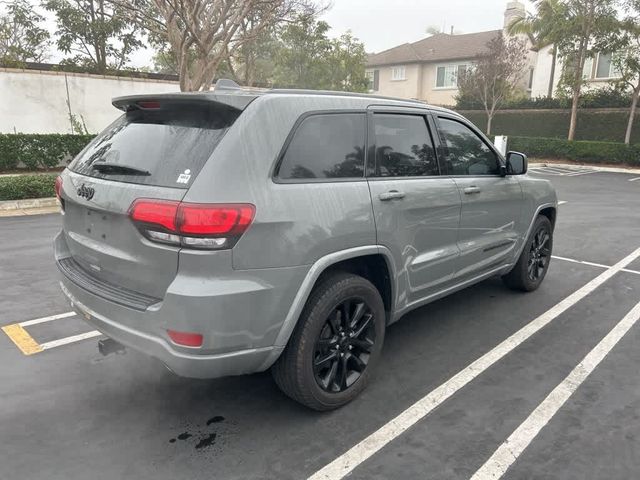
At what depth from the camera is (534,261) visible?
5.10 m

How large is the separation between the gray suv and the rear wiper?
0.04 ft

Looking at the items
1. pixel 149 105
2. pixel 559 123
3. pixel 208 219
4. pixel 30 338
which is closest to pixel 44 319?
pixel 30 338

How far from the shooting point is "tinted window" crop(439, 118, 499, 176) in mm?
3764

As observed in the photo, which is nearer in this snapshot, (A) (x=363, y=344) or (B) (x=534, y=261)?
(A) (x=363, y=344)

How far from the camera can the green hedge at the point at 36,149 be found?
11903 mm

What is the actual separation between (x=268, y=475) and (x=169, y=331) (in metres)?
0.85

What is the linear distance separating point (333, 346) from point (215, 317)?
0.87 metres

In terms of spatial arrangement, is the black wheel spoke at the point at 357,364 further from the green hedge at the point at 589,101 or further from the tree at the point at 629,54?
the green hedge at the point at 589,101

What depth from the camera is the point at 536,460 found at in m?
2.58

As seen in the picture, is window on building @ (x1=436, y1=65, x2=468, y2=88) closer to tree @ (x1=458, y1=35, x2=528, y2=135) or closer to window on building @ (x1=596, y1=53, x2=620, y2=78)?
tree @ (x1=458, y1=35, x2=528, y2=135)

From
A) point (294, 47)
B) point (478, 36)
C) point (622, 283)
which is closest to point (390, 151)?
point (622, 283)

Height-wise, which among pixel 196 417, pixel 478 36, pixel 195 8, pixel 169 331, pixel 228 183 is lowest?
pixel 196 417

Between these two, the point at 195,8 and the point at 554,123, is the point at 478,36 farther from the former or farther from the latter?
the point at 195,8

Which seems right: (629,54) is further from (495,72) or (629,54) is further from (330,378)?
(330,378)
